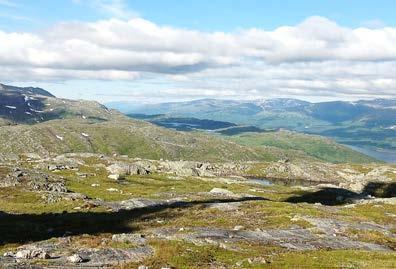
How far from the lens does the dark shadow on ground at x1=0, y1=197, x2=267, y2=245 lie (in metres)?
65.1

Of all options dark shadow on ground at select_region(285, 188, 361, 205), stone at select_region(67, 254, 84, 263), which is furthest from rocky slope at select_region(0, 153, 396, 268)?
dark shadow on ground at select_region(285, 188, 361, 205)

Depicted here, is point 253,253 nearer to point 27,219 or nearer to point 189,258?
point 189,258

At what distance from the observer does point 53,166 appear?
190500mm

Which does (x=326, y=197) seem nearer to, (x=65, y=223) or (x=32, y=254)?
(x=65, y=223)

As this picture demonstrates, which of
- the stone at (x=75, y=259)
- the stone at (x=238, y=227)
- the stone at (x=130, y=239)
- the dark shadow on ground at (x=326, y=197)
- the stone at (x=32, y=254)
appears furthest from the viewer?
the dark shadow on ground at (x=326, y=197)

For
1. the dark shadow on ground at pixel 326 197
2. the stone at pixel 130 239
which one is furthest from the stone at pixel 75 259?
the dark shadow on ground at pixel 326 197

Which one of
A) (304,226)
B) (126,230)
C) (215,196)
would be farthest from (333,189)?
(126,230)

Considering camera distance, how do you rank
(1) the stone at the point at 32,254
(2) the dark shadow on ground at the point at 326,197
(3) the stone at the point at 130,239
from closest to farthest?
(1) the stone at the point at 32,254 < (3) the stone at the point at 130,239 < (2) the dark shadow on ground at the point at 326,197

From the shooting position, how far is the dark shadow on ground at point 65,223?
65062 millimetres

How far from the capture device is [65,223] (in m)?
76.6

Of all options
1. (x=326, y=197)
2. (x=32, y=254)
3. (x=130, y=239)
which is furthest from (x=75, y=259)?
(x=326, y=197)

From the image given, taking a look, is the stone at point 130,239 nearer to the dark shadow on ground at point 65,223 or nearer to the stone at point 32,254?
the stone at point 32,254

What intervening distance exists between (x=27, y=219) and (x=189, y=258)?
40.4m

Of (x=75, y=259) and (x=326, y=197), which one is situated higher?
(x=75, y=259)
